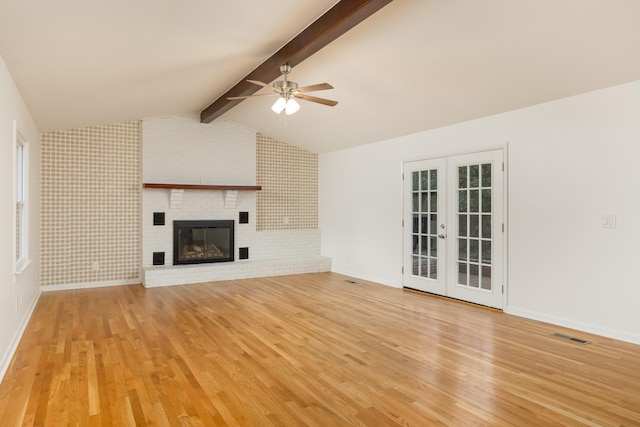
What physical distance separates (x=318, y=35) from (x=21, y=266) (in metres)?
3.73

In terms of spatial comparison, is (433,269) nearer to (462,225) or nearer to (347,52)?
(462,225)

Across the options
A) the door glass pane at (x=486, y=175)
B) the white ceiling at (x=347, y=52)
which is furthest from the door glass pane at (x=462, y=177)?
the white ceiling at (x=347, y=52)

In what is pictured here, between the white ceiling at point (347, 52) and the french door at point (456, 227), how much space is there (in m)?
0.68

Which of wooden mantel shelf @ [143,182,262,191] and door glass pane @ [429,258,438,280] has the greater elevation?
wooden mantel shelf @ [143,182,262,191]

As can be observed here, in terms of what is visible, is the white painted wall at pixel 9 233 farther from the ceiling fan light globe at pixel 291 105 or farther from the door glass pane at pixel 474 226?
the door glass pane at pixel 474 226

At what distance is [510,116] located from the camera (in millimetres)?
4707

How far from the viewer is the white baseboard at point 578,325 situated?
373cm

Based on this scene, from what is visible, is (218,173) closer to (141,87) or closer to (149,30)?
(141,87)

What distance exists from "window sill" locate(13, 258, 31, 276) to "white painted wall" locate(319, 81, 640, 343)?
197 inches

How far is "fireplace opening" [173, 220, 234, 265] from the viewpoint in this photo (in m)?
6.91

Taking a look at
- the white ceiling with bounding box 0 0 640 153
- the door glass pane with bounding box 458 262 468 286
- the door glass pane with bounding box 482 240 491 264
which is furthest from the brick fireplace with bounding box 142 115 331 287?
the door glass pane with bounding box 482 240 491 264

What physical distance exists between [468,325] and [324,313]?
1.59 m

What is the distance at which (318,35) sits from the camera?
3389 millimetres

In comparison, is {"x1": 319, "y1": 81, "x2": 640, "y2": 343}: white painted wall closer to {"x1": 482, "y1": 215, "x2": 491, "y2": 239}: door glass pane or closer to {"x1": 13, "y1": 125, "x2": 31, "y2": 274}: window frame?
{"x1": 482, "y1": 215, "x2": 491, "y2": 239}: door glass pane
